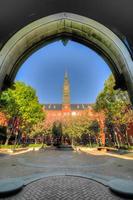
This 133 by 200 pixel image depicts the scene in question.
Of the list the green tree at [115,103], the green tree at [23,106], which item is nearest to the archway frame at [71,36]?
the green tree at [115,103]

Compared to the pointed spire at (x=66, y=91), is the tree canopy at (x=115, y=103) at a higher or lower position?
lower

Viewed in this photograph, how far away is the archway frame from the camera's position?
12.9ft

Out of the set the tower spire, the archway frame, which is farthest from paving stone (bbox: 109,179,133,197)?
the tower spire

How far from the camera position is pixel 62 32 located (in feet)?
15.2

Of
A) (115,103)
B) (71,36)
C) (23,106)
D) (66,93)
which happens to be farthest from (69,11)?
(66,93)

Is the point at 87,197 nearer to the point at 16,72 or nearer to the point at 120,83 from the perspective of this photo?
the point at 120,83

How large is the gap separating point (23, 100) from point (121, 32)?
31.4 meters

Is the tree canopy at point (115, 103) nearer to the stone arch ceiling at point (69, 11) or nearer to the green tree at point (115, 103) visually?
the green tree at point (115, 103)

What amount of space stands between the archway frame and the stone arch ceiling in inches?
6.8

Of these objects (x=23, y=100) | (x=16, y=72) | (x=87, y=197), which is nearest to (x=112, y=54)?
(x=16, y=72)

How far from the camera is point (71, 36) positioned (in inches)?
188

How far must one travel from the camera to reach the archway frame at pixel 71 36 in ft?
12.9

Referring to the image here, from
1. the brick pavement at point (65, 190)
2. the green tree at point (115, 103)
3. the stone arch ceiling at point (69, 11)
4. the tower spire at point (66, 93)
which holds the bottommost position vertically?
the brick pavement at point (65, 190)

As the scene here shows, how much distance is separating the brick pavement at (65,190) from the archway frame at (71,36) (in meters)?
4.29
